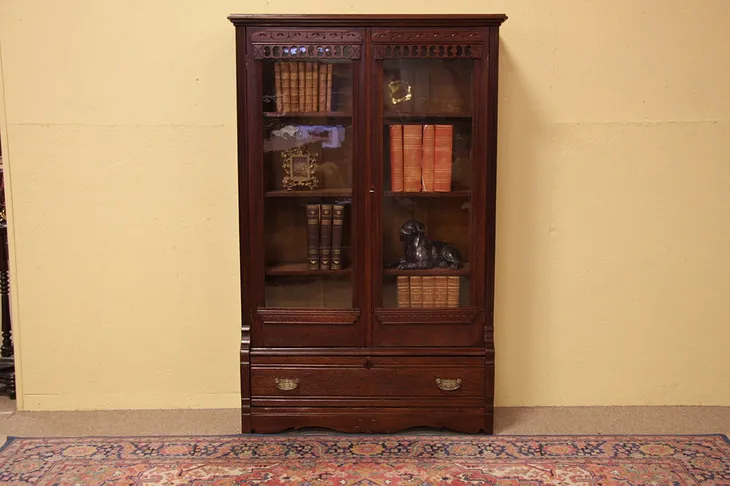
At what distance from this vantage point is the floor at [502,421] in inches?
117

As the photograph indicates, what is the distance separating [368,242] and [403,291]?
10.8 inches

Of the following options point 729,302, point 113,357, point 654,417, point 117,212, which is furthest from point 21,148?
point 729,302

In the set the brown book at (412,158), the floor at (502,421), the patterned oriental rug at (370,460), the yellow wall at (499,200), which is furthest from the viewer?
the yellow wall at (499,200)

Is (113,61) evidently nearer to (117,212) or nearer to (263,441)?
(117,212)

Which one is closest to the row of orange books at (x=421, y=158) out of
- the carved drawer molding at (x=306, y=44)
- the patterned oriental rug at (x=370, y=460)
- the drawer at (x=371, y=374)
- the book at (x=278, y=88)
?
the carved drawer molding at (x=306, y=44)

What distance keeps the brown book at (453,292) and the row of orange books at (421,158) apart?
40 centimetres

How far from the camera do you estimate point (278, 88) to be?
2844 millimetres

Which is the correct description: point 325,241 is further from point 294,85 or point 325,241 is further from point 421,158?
point 294,85

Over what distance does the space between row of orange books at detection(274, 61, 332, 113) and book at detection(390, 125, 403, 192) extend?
0.99ft

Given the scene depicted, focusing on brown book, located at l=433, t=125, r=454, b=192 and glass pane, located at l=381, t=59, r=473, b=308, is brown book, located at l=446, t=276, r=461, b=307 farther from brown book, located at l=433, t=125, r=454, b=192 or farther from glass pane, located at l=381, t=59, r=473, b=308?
brown book, located at l=433, t=125, r=454, b=192

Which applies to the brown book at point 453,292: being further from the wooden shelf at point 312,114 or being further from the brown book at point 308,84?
the brown book at point 308,84

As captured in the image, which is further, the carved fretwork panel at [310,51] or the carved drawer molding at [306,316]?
the carved drawer molding at [306,316]

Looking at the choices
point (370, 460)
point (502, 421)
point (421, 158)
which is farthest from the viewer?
point (502, 421)

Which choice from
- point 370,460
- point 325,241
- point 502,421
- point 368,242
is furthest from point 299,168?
point 502,421
